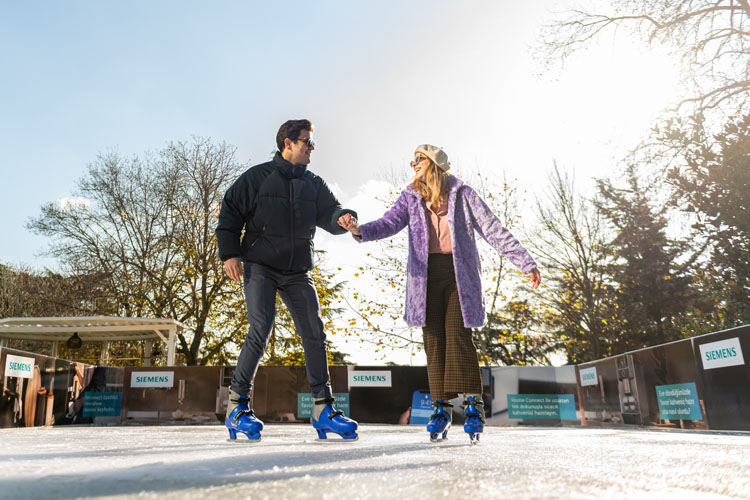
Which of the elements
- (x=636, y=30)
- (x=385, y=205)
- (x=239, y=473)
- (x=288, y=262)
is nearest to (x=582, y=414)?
(x=288, y=262)

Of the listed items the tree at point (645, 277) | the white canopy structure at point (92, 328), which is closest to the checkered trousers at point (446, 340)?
the white canopy structure at point (92, 328)

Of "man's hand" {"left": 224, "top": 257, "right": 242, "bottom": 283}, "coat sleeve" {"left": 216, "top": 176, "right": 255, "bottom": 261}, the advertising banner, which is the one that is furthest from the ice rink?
the advertising banner

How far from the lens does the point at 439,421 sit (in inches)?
120

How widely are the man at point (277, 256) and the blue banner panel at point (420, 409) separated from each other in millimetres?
5092

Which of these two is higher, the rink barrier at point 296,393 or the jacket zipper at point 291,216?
the jacket zipper at point 291,216

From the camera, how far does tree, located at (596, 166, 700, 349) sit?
1714 cm

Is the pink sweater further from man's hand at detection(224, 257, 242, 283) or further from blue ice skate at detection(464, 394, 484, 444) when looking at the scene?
man's hand at detection(224, 257, 242, 283)

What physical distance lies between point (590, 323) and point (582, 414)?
908 cm

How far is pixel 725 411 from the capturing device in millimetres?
4750

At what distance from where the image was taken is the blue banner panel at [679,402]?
5152 millimetres

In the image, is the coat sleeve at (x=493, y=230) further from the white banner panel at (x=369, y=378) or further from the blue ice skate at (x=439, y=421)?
the white banner panel at (x=369, y=378)

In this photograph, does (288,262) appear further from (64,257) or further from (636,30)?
(64,257)

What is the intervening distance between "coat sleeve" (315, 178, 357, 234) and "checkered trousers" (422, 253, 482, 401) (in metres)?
0.61

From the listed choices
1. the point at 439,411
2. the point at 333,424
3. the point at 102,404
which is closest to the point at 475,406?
the point at 439,411
